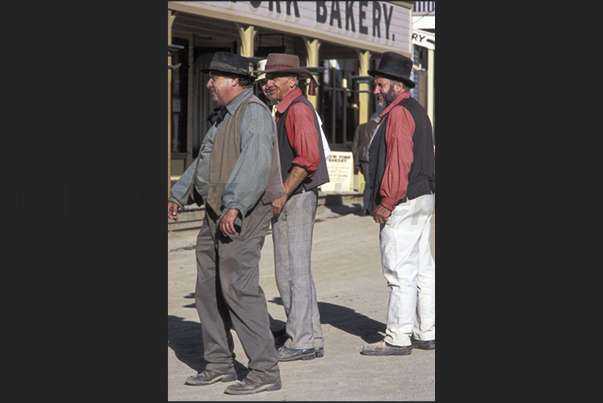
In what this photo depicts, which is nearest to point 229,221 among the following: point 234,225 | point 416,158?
point 234,225

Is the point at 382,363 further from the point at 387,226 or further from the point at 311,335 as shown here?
the point at 387,226

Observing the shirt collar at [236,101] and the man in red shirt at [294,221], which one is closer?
the shirt collar at [236,101]

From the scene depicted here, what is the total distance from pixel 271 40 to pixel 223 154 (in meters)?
13.2

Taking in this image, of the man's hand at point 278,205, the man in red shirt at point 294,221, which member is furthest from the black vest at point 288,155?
the man's hand at point 278,205

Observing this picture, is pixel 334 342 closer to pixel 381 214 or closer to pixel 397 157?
pixel 381 214

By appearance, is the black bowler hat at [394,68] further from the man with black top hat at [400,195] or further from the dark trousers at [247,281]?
the dark trousers at [247,281]

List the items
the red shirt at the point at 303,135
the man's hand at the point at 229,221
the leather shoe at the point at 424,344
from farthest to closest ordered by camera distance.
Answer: the leather shoe at the point at 424,344
the red shirt at the point at 303,135
the man's hand at the point at 229,221

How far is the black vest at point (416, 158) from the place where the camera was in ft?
16.2

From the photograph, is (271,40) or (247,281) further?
(271,40)

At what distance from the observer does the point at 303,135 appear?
15.7 ft

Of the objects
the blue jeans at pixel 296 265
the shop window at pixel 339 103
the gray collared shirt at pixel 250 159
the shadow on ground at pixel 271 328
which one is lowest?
the shadow on ground at pixel 271 328

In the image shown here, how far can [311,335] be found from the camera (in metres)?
4.97
